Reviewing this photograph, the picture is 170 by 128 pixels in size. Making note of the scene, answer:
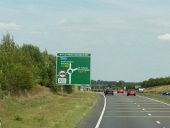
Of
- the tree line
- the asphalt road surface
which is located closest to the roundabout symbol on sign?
the tree line

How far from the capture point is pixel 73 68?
6481 centimetres

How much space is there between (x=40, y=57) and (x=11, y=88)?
955 inches

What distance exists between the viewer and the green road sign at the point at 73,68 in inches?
2547

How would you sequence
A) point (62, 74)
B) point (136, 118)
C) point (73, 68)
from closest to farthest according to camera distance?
point (136, 118) → point (62, 74) → point (73, 68)

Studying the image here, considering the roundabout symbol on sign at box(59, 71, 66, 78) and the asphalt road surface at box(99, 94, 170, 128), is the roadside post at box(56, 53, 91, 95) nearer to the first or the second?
the roundabout symbol on sign at box(59, 71, 66, 78)

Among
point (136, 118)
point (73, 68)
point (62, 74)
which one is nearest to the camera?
point (136, 118)

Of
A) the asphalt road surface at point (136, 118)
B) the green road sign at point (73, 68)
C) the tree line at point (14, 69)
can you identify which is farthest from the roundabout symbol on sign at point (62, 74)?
the asphalt road surface at point (136, 118)

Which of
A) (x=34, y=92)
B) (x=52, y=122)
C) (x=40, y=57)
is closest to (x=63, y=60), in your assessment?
(x=34, y=92)

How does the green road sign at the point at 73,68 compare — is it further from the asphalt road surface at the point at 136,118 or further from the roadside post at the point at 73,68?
the asphalt road surface at the point at 136,118

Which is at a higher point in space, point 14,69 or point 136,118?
point 14,69

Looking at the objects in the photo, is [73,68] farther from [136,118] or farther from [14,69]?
[136,118]

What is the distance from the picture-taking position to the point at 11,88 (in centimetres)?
6500

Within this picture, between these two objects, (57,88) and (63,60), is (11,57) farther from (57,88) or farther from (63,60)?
(57,88)

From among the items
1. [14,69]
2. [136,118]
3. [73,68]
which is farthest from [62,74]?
[136,118]
